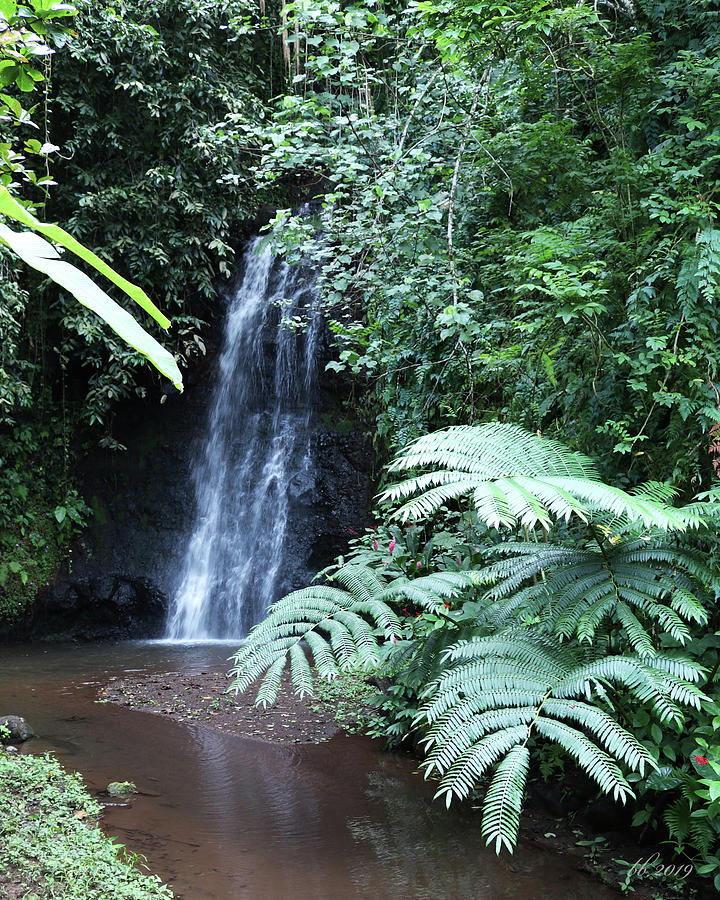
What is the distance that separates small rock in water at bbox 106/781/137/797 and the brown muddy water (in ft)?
0.23

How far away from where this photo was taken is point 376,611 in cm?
401

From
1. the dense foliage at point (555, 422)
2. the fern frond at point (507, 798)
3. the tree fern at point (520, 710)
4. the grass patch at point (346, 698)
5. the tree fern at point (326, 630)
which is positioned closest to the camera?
the fern frond at point (507, 798)

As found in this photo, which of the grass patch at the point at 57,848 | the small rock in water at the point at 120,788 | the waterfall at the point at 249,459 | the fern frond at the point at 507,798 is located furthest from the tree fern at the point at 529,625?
the waterfall at the point at 249,459

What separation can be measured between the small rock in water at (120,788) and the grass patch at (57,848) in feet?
0.59

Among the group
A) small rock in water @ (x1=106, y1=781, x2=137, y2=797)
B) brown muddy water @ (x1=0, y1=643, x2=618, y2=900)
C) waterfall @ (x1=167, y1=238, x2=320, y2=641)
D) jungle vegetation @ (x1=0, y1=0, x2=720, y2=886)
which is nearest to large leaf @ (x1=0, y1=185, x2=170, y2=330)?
jungle vegetation @ (x1=0, y1=0, x2=720, y2=886)

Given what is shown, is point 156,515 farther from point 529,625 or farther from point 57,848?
point 529,625

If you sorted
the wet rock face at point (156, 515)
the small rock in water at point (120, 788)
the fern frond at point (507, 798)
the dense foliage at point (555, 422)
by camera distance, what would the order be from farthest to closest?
the wet rock face at point (156, 515)
the small rock in water at point (120, 788)
the dense foliage at point (555, 422)
the fern frond at point (507, 798)

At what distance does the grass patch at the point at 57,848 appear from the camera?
3496 millimetres

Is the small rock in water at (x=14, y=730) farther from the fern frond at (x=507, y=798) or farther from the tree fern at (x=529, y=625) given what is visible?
the fern frond at (x=507, y=798)

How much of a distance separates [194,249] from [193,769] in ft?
23.3

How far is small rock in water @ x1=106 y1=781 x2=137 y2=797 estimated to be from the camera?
4844mm

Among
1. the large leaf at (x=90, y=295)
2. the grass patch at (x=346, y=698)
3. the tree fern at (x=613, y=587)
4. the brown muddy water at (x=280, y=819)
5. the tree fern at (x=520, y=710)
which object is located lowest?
the brown muddy water at (x=280, y=819)

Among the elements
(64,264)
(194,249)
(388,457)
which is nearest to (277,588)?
(388,457)

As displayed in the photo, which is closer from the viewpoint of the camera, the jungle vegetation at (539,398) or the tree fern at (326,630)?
the jungle vegetation at (539,398)
